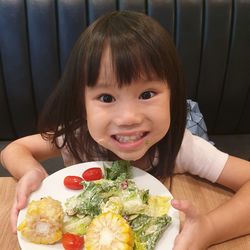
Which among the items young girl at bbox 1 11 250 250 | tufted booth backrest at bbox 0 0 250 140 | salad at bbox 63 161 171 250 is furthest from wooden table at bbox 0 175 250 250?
tufted booth backrest at bbox 0 0 250 140

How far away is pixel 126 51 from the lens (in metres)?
0.81

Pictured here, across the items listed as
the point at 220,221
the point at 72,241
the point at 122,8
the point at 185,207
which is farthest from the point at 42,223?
the point at 122,8

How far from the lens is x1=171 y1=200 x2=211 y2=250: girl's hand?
0.76 meters

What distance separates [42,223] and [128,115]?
0.94 ft

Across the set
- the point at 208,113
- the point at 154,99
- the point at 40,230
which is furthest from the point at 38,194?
the point at 208,113

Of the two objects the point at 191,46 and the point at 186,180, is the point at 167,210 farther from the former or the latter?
the point at 191,46

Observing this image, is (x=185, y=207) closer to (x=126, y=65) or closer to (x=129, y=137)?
(x=129, y=137)

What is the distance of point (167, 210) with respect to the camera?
2.63 ft

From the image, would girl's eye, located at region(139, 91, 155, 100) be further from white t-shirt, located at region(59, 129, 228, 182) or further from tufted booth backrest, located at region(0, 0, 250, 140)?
tufted booth backrest, located at region(0, 0, 250, 140)

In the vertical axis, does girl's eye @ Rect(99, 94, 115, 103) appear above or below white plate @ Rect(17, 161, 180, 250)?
above

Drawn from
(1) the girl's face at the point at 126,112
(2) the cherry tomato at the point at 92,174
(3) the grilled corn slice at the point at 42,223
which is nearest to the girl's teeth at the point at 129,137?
(1) the girl's face at the point at 126,112

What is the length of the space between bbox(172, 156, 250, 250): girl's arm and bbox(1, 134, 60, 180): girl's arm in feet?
1.33

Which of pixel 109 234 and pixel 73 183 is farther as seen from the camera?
pixel 73 183

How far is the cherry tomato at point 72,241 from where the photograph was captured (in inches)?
28.2
